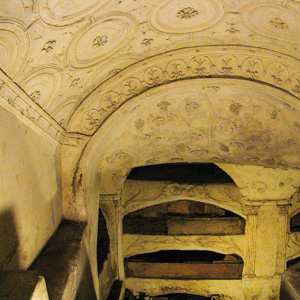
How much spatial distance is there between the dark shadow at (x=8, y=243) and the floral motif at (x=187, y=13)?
158 centimetres

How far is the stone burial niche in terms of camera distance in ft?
21.3

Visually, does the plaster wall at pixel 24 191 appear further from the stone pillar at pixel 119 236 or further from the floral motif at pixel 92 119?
the stone pillar at pixel 119 236

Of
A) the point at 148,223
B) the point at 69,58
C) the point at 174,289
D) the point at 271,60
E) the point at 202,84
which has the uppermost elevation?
the point at 69,58

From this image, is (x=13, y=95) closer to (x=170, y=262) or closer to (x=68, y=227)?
(x=68, y=227)

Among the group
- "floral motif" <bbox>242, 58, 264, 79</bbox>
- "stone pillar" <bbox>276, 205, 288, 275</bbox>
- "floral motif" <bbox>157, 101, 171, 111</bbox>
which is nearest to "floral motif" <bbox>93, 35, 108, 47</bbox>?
"floral motif" <bbox>157, 101, 171, 111</bbox>

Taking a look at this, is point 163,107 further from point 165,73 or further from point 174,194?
point 174,194

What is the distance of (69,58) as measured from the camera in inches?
92.8

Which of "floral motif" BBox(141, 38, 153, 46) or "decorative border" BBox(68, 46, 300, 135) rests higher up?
"floral motif" BBox(141, 38, 153, 46)

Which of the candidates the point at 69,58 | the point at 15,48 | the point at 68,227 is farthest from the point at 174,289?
the point at 15,48

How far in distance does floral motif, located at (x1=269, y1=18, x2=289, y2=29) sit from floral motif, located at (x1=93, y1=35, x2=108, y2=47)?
1.07 metres

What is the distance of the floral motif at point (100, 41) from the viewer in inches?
92.9

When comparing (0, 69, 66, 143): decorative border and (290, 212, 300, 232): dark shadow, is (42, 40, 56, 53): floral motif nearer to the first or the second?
(0, 69, 66, 143): decorative border

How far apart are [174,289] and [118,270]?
3.74 ft

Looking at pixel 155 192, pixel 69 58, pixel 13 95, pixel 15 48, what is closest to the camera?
pixel 15 48
